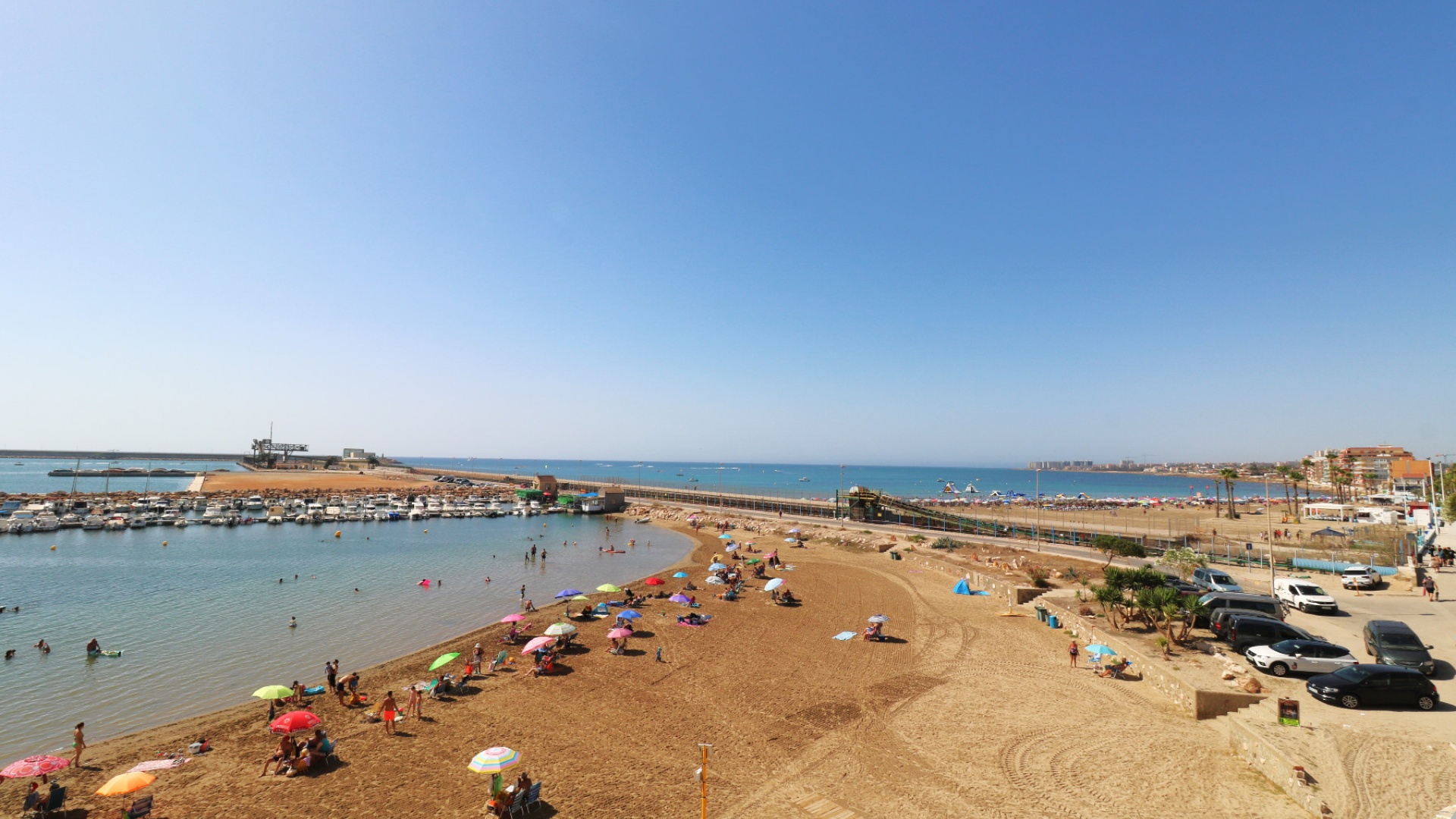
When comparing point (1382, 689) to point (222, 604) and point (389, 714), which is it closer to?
point (389, 714)

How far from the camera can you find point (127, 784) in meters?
12.9

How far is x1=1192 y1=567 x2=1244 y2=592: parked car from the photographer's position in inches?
1120

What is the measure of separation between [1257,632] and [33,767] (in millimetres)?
33899

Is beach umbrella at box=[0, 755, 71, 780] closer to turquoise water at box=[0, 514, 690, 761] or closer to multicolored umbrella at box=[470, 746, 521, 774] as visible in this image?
turquoise water at box=[0, 514, 690, 761]

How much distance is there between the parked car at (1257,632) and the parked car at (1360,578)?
44.6 feet

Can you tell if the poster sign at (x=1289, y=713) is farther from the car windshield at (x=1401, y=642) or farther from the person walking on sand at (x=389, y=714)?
the person walking on sand at (x=389, y=714)

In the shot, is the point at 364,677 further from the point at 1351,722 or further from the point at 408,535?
the point at 408,535

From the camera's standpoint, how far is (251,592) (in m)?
34.8

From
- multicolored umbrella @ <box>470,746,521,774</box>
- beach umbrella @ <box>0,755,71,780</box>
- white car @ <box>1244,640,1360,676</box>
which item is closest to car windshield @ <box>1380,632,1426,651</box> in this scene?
white car @ <box>1244,640,1360,676</box>

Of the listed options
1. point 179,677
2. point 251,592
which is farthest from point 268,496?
point 179,677

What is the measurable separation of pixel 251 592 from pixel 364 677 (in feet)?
65.3

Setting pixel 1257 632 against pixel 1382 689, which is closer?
pixel 1382 689

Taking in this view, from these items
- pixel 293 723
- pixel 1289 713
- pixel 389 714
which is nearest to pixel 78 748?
pixel 293 723

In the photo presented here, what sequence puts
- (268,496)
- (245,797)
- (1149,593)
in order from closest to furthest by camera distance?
(245,797) → (1149,593) → (268,496)
